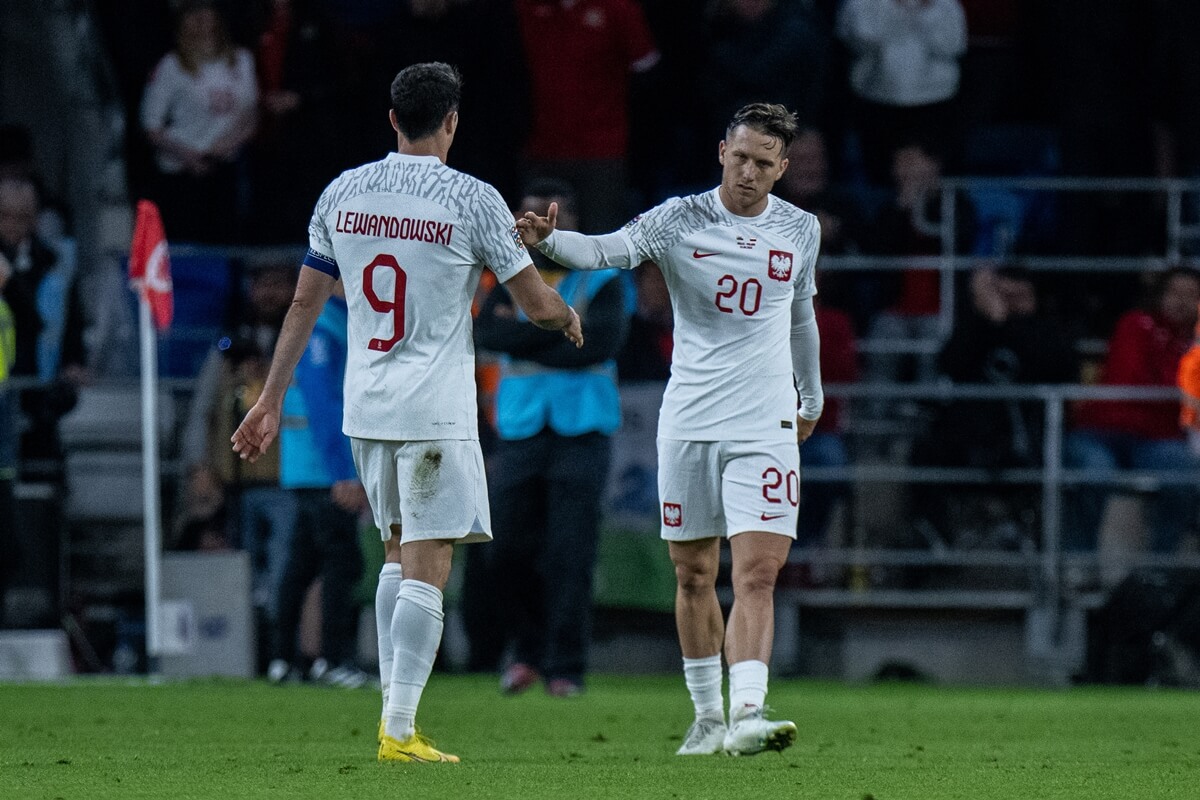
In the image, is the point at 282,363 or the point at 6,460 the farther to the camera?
the point at 6,460

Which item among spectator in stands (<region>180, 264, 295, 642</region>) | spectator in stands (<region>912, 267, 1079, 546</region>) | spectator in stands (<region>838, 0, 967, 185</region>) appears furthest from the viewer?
spectator in stands (<region>838, 0, 967, 185</region>)

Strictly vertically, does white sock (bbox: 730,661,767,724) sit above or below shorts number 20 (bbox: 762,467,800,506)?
below

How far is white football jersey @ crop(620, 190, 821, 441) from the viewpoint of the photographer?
316 inches

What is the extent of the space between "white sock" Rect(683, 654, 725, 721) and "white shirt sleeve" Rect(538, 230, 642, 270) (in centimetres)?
149

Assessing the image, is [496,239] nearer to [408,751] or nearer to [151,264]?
[408,751]

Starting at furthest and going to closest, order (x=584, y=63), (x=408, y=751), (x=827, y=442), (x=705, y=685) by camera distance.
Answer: (x=584, y=63) < (x=827, y=442) < (x=705, y=685) < (x=408, y=751)

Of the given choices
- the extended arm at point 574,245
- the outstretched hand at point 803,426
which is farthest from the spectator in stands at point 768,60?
the extended arm at point 574,245

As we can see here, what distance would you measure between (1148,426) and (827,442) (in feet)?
6.96

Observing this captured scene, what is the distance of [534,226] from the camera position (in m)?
7.73

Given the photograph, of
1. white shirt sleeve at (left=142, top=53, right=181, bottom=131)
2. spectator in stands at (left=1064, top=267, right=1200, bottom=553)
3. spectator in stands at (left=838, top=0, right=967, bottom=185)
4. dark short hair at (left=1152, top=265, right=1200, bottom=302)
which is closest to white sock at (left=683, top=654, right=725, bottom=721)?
spectator in stands at (left=1064, top=267, right=1200, bottom=553)

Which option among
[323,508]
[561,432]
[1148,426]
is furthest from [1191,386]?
[323,508]

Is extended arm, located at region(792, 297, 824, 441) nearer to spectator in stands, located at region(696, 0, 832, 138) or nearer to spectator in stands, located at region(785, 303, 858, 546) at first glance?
spectator in stands, located at region(785, 303, 858, 546)

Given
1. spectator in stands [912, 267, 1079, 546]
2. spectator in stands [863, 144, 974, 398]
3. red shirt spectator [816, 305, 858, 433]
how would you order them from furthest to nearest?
spectator in stands [863, 144, 974, 398]
red shirt spectator [816, 305, 858, 433]
spectator in stands [912, 267, 1079, 546]

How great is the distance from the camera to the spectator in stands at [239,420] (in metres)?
14.1
